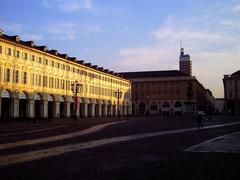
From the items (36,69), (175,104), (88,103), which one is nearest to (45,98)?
(36,69)

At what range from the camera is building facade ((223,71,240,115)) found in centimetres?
14132

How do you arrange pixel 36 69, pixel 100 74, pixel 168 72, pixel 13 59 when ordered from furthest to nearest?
pixel 168 72 < pixel 100 74 < pixel 36 69 < pixel 13 59

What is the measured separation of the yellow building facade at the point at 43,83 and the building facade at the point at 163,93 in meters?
39.0

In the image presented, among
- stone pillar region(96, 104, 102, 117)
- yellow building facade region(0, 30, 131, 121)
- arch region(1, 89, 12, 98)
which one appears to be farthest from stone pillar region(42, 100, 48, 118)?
stone pillar region(96, 104, 102, 117)

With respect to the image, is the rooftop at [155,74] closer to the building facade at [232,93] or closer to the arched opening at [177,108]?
the arched opening at [177,108]

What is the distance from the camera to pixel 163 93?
454 ft

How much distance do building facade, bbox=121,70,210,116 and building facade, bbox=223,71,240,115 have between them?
13552 mm

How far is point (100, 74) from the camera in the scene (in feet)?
333

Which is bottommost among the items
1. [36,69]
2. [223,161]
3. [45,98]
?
[223,161]

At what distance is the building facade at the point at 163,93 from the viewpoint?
135 m

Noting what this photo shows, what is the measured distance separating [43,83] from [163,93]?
74.9 m

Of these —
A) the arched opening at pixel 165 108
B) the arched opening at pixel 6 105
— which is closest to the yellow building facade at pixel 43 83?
the arched opening at pixel 6 105

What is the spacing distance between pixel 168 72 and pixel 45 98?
82966 mm

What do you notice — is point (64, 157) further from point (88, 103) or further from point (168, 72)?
point (168, 72)
